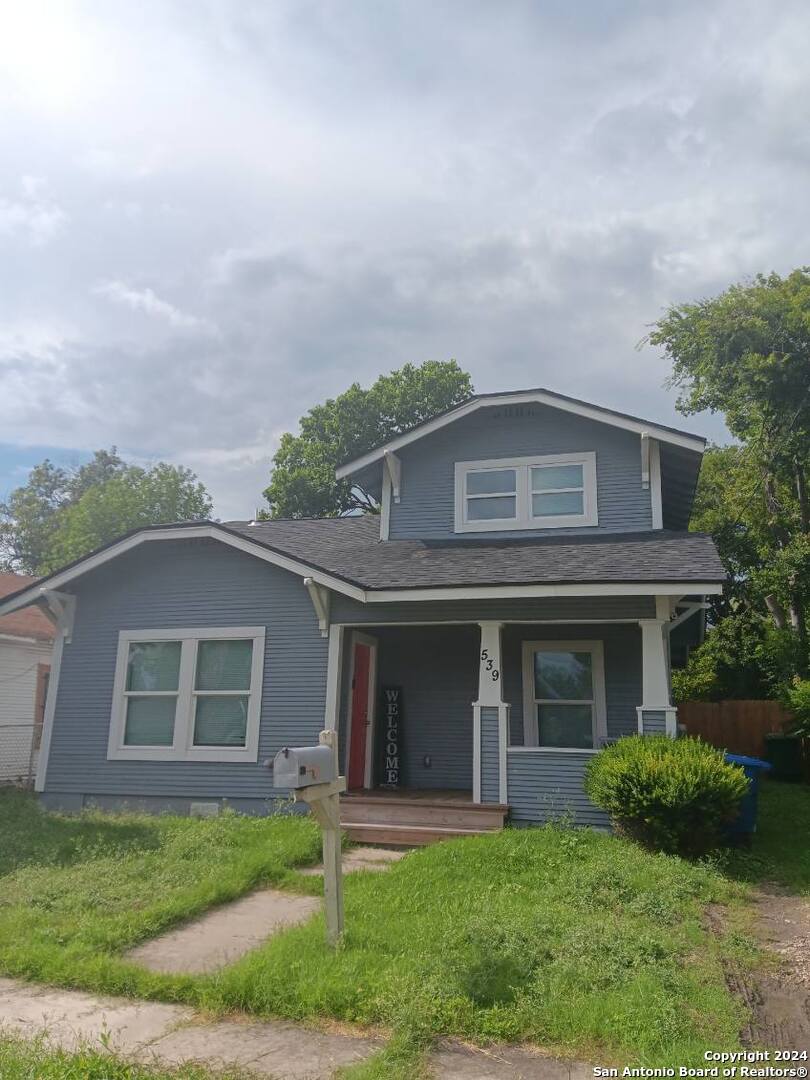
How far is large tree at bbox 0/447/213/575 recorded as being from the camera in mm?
35281

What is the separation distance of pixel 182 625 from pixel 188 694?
0.98 m

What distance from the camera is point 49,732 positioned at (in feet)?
38.1

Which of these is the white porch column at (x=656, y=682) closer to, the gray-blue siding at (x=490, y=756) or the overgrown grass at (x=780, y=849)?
the overgrown grass at (x=780, y=849)

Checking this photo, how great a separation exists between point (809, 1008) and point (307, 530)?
11.3 meters

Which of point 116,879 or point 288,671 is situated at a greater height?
point 288,671

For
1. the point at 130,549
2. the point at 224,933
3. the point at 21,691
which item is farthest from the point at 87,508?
the point at 224,933

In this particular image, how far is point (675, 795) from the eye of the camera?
7.70 meters

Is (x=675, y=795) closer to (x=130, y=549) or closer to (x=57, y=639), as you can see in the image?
(x=130, y=549)

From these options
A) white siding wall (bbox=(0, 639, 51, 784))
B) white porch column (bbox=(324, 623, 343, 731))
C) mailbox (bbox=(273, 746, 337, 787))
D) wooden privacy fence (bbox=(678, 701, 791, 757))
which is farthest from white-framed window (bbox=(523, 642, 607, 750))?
white siding wall (bbox=(0, 639, 51, 784))

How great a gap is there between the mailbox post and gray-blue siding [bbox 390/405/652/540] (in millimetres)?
7414

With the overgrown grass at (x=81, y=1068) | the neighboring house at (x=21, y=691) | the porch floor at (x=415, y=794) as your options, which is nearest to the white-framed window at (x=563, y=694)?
the porch floor at (x=415, y=794)

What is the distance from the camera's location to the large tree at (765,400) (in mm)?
20359

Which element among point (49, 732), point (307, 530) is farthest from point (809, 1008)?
point (307, 530)
